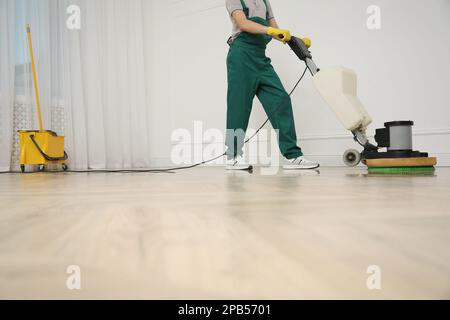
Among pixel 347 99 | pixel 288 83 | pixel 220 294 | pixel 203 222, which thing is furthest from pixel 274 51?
pixel 220 294

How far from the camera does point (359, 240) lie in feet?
0.86

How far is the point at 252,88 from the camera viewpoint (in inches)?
71.5

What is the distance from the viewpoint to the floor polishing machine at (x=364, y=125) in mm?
1323

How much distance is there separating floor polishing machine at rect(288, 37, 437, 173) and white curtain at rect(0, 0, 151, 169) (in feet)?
5.89

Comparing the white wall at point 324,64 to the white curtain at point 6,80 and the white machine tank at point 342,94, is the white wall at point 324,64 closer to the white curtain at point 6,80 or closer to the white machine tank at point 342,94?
the white machine tank at point 342,94

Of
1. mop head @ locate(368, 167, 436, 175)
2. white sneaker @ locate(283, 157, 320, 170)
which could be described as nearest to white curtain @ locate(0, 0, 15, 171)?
white sneaker @ locate(283, 157, 320, 170)

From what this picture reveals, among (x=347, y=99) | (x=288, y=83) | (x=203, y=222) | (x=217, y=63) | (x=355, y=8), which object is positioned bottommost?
(x=203, y=222)

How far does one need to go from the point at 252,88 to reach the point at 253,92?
0.03 meters

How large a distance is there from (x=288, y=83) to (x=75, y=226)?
233 cm

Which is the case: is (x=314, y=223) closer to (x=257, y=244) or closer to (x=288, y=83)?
(x=257, y=244)

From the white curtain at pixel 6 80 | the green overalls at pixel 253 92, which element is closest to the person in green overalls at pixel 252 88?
the green overalls at pixel 253 92

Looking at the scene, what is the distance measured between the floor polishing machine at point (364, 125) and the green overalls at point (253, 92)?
0.91 feet

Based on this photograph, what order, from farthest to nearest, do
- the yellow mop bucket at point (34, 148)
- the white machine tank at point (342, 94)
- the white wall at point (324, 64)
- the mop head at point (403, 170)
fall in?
the yellow mop bucket at point (34, 148) < the white wall at point (324, 64) < the white machine tank at point (342, 94) < the mop head at point (403, 170)

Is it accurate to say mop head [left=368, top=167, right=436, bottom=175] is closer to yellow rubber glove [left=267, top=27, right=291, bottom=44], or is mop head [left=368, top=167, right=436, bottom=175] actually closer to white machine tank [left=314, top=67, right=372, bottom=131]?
white machine tank [left=314, top=67, right=372, bottom=131]
